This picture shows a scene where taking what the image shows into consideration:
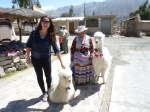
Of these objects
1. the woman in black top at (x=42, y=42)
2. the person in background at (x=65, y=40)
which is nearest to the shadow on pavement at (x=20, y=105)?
the woman in black top at (x=42, y=42)

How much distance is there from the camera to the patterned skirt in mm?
4465

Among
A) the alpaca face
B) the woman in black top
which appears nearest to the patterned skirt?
the alpaca face

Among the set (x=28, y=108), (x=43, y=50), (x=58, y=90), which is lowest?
(x=28, y=108)

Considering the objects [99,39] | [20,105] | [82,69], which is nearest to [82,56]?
[82,69]

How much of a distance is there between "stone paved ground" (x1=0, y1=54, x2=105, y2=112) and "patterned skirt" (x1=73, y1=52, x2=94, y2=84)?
252 millimetres

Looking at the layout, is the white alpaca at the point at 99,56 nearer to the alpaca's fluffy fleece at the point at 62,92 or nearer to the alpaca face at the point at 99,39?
the alpaca face at the point at 99,39

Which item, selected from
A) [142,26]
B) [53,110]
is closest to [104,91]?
[53,110]

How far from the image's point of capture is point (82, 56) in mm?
4414

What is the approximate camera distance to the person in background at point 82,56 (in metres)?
4.38

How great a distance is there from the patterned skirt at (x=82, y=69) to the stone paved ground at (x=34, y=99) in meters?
0.25

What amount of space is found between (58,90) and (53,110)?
43 cm

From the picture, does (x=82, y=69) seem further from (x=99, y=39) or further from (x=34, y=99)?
(x=34, y=99)

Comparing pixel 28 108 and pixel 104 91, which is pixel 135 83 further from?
pixel 28 108

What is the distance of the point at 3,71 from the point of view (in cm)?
612
